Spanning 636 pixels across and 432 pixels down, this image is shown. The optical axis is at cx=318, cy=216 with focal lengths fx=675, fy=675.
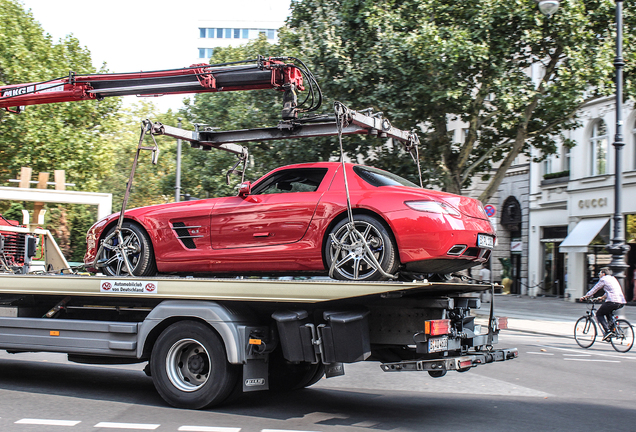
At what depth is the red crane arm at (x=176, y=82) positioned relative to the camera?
849 cm

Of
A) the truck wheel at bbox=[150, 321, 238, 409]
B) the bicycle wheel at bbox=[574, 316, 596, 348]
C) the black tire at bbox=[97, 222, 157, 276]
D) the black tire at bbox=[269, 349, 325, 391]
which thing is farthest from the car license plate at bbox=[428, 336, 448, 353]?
the bicycle wheel at bbox=[574, 316, 596, 348]

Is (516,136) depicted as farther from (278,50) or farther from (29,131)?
(29,131)

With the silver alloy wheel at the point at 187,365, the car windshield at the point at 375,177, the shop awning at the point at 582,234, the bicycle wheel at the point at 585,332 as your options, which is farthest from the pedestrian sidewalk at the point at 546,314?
the silver alloy wheel at the point at 187,365

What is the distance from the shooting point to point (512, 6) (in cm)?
1827

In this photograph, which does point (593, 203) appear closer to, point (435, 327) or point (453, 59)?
point (453, 59)

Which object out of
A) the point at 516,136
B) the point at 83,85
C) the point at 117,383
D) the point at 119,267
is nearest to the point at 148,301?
the point at 119,267

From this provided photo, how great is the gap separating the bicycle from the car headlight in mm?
8778

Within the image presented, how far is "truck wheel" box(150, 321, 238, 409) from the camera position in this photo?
6.52 metres

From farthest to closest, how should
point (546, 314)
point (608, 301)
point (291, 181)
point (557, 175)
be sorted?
point (557, 175), point (546, 314), point (608, 301), point (291, 181)

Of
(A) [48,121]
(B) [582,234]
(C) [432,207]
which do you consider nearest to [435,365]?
(C) [432,207]

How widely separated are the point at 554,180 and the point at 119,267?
27290 millimetres

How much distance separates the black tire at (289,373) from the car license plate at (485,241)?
2235 millimetres

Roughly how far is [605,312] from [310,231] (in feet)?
30.5

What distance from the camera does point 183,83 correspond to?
9.03 m
